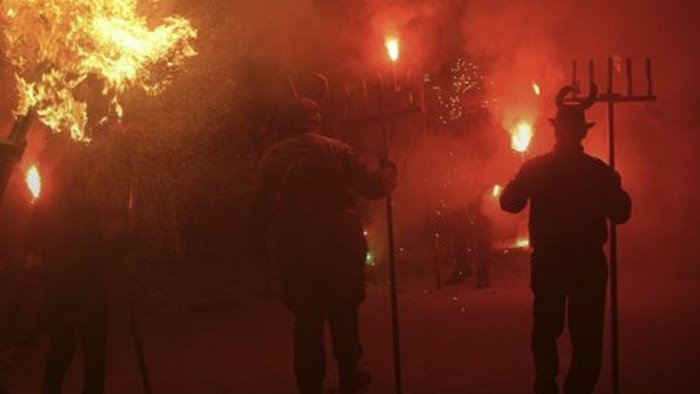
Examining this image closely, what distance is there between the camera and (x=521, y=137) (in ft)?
38.5

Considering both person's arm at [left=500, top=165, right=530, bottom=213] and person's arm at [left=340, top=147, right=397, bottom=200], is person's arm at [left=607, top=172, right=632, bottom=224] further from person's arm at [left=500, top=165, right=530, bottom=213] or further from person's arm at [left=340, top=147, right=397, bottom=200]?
person's arm at [left=340, top=147, right=397, bottom=200]

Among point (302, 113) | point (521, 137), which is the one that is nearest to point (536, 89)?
point (521, 137)

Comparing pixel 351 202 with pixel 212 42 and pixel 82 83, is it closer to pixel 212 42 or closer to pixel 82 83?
pixel 82 83

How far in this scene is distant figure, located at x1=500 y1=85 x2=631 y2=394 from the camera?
209 inches

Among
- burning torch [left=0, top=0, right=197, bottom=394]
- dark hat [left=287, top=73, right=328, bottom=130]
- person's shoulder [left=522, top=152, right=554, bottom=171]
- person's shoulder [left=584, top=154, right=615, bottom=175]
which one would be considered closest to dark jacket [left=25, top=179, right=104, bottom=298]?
burning torch [left=0, top=0, right=197, bottom=394]

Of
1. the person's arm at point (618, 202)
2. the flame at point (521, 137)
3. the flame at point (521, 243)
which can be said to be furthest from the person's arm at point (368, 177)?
the flame at point (521, 243)

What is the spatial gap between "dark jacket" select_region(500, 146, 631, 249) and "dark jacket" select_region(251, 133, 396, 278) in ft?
3.77

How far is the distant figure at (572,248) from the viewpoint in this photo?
17.4 feet

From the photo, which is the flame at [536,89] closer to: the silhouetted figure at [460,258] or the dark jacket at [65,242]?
the silhouetted figure at [460,258]

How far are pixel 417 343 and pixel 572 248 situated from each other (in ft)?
9.38

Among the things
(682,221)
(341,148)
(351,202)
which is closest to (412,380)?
(351,202)

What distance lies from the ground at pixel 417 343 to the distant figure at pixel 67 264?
1395 millimetres

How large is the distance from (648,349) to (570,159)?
2.56 m

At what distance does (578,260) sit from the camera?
5340 millimetres
